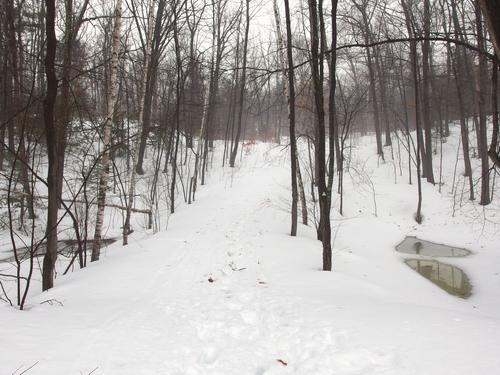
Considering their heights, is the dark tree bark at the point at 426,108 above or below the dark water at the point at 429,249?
above

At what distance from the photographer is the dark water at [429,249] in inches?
411

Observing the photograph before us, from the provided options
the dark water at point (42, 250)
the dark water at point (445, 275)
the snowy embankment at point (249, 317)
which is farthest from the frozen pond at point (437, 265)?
the dark water at point (42, 250)

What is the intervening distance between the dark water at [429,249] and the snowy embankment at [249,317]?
784 millimetres

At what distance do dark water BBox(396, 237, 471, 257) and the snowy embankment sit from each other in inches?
30.9

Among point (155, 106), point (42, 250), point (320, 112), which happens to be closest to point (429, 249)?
point (320, 112)

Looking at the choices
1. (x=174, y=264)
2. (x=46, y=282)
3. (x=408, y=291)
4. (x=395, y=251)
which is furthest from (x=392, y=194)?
(x=46, y=282)

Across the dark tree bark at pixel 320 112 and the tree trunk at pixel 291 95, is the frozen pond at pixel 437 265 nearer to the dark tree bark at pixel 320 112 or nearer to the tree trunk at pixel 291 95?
the dark tree bark at pixel 320 112

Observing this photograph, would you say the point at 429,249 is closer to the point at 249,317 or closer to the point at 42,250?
the point at 249,317

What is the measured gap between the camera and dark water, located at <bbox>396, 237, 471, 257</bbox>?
10.4m

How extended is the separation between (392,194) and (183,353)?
14749 millimetres

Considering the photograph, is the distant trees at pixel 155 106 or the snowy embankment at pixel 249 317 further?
the distant trees at pixel 155 106

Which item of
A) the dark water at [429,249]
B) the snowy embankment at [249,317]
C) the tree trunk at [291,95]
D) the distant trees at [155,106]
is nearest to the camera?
the snowy embankment at [249,317]

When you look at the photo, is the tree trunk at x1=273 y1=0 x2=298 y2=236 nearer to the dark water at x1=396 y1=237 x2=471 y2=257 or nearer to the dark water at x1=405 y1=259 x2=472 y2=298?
the dark water at x1=405 y1=259 x2=472 y2=298

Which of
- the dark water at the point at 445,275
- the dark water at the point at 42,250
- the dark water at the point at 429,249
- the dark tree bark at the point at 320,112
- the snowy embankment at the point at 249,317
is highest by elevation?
the dark tree bark at the point at 320,112
